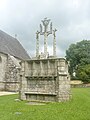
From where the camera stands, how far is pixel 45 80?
1147 cm

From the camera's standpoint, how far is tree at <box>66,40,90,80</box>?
5531cm

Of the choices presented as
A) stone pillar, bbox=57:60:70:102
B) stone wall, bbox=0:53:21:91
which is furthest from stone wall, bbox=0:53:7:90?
stone pillar, bbox=57:60:70:102

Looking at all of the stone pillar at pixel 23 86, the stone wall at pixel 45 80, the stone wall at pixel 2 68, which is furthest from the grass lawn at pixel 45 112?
the stone wall at pixel 2 68

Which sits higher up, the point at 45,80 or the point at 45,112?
the point at 45,80

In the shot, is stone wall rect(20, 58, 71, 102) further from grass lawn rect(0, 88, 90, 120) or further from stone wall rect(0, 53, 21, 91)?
stone wall rect(0, 53, 21, 91)

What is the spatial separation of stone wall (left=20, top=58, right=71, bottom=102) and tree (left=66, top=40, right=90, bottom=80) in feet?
141

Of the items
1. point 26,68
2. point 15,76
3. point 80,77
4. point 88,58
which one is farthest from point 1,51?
point 88,58

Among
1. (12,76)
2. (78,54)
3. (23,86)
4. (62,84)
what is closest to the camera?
(62,84)

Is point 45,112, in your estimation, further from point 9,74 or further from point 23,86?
point 9,74

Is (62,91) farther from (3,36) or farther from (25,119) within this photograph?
(3,36)

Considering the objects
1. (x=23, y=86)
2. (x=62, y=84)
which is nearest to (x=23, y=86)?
(x=23, y=86)

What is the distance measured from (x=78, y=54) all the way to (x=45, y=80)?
151 feet

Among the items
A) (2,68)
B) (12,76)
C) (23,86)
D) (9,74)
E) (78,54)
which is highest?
(78,54)

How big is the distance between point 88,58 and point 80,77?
312 inches
